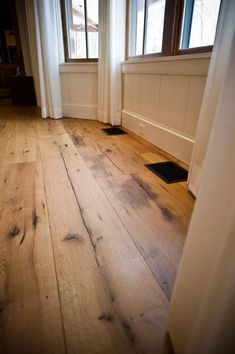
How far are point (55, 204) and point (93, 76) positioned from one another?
7.72 feet

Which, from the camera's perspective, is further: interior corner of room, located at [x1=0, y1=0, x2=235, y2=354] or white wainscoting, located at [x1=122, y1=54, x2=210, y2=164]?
white wainscoting, located at [x1=122, y1=54, x2=210, y2=164]

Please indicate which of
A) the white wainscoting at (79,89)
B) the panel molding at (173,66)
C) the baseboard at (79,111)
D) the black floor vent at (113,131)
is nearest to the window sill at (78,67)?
the white wainscoting at (79,89)

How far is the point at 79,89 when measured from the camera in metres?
3.05

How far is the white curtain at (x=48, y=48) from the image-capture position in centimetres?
262

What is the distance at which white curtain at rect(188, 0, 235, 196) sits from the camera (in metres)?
0.84

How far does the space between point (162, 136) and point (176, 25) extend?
0.81 metres

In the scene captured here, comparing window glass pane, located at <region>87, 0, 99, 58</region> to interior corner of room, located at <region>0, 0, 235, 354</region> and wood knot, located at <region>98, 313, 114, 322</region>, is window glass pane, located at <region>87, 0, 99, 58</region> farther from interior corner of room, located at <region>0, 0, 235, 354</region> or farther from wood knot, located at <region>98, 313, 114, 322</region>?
wood knot, located at <region>98, 313, 114, 322</region>

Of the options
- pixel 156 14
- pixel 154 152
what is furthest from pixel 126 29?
pixel 154 152

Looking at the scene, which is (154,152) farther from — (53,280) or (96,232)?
(53,280)

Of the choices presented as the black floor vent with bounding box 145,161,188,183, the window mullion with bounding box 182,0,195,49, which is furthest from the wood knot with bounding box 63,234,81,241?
the window mullion with bounding box 182,0,195,49

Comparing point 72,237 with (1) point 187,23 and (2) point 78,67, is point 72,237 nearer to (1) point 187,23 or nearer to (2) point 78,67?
(1) point 187,23

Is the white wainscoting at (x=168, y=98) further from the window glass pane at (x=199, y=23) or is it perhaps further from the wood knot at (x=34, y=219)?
the wood knot at (x=34, y=219)

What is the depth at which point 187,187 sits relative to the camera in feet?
4.12

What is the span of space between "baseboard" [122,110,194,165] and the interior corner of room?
1 cm
